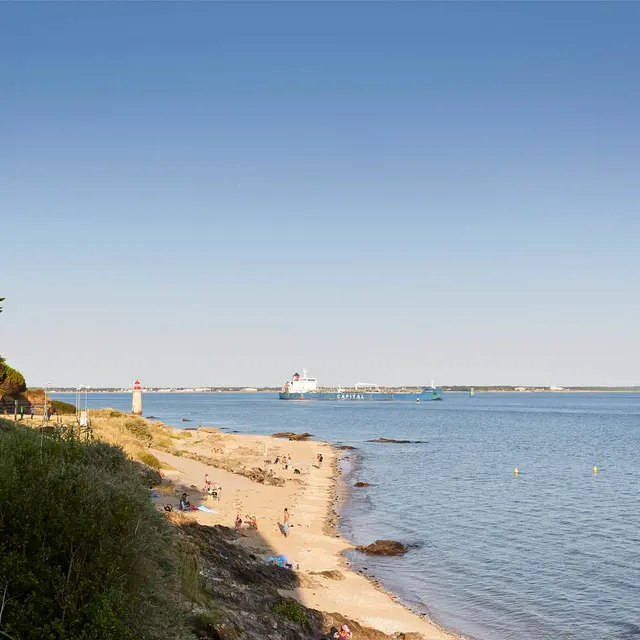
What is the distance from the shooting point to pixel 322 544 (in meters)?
30.2

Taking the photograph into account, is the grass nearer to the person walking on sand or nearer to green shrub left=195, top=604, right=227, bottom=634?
green shrub left=195, top=604, right=227, bottom=634

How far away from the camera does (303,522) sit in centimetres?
3484

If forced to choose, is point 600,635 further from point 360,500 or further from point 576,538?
point 360,500

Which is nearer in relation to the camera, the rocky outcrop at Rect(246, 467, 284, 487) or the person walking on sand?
the person walking on sand

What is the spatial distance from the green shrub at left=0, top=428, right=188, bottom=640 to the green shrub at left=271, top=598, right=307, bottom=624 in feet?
20.2

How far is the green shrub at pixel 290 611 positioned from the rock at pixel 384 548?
13.6 m

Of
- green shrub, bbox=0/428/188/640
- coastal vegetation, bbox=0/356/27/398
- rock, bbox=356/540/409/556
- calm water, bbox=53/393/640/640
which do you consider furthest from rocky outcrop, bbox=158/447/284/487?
green shrub, bbox=0/428/188/640

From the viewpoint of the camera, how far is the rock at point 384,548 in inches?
1157

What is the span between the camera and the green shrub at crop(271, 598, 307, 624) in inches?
614

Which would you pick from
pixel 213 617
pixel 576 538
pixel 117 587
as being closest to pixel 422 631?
pixel 213 617

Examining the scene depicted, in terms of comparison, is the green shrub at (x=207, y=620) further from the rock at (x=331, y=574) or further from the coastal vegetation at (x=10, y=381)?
the coastal vegetation at (x=10, y=381)

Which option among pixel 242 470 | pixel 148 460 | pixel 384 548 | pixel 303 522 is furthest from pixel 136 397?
pixel 384 548

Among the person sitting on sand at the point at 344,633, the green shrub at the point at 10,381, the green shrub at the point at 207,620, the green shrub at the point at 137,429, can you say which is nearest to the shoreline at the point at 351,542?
the person sitting on sand at the point at 344,633

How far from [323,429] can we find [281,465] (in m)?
54.2
